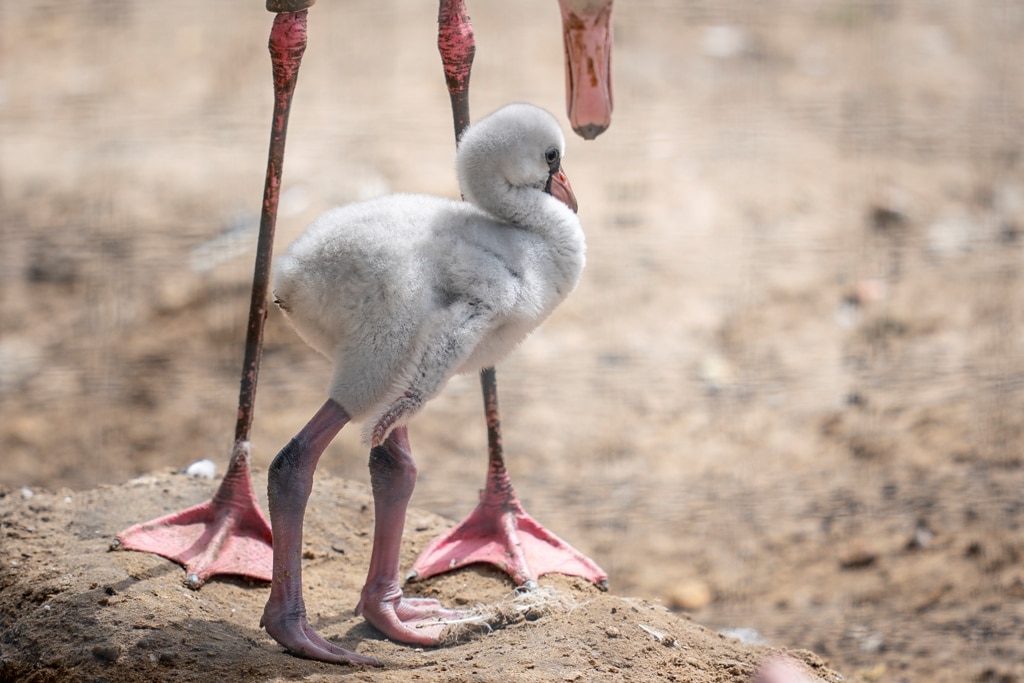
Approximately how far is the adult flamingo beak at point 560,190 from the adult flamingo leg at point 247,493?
25.7 inches

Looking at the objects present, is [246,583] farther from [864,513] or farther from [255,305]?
[864,513]

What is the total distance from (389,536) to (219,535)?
0.46 meters

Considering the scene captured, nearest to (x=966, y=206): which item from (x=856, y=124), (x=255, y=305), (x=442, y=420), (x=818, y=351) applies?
(x=856, y=124)

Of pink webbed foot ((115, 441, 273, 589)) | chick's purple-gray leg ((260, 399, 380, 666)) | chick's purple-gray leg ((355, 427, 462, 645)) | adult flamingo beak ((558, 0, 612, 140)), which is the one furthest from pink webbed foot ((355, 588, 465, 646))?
adult flamingo beak ((558, 0, 612, 140))

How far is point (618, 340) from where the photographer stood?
463 cm

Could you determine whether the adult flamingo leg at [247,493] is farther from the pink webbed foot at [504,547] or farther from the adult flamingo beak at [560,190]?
the adult flamingo beak at [560,190]

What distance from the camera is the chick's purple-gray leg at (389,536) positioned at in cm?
250

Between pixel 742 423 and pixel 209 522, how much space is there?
1953 millimetres

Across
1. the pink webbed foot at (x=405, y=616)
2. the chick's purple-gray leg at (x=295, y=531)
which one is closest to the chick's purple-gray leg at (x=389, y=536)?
the pink webbed foot at (x=405, y=616)

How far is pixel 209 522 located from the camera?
2.88 m

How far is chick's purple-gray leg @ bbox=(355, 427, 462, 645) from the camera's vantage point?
98.6 inches

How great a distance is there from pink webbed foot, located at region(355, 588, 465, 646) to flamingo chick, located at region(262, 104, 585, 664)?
19 cm

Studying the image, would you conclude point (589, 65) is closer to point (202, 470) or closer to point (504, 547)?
point (504, 547)

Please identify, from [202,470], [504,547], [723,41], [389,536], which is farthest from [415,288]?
[723,41]
